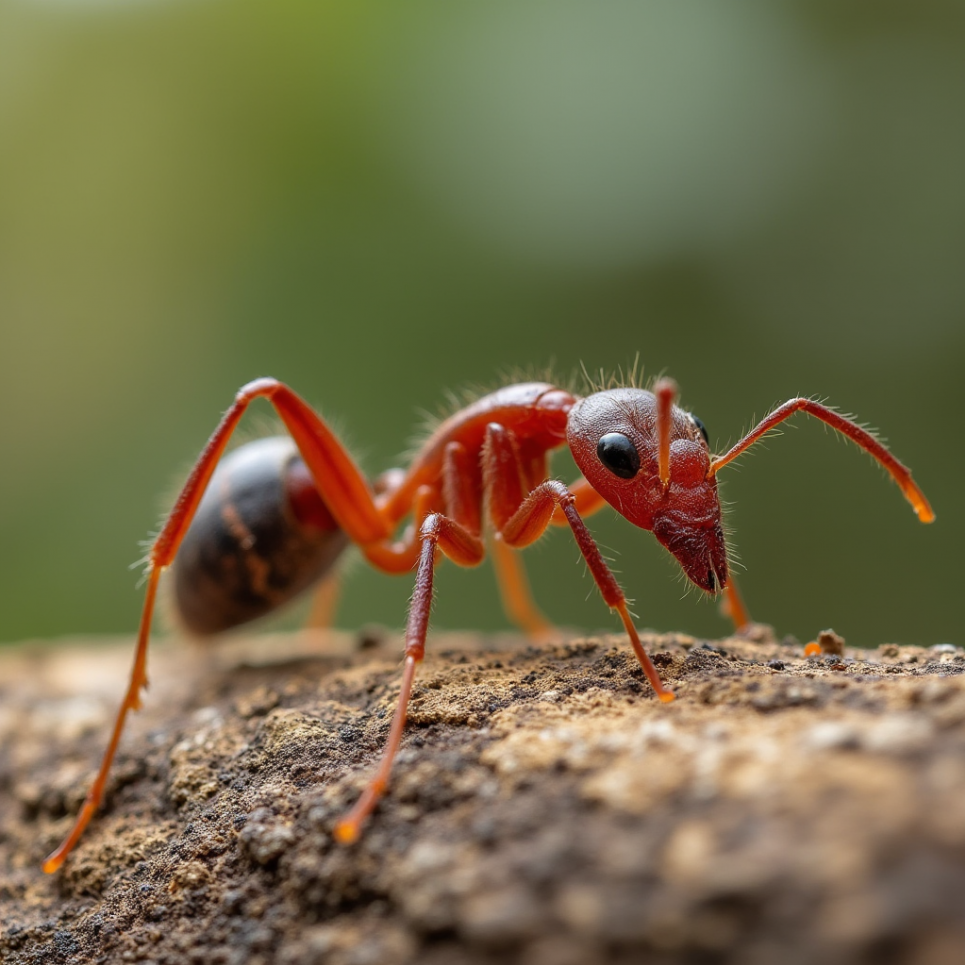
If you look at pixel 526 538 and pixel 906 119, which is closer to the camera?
pixel 526 538

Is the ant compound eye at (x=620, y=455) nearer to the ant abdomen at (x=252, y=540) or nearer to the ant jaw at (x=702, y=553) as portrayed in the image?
the ant jaw at (x=702, y=553)

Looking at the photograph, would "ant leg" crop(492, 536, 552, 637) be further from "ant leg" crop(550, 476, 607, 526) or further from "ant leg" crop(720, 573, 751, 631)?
"ant leg" crop(720, 573, 751, 631)

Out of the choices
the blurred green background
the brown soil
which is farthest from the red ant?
the blurred green background

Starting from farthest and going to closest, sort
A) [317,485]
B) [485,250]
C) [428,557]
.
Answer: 1. [485,250]
2. [317,485]
3. [428,557]

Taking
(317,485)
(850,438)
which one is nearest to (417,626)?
(317,485)

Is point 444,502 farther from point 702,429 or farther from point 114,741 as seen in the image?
point 114,741

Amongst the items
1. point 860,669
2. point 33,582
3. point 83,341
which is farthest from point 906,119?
point 33,582

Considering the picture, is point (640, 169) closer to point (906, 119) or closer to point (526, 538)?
point (906, 119)
